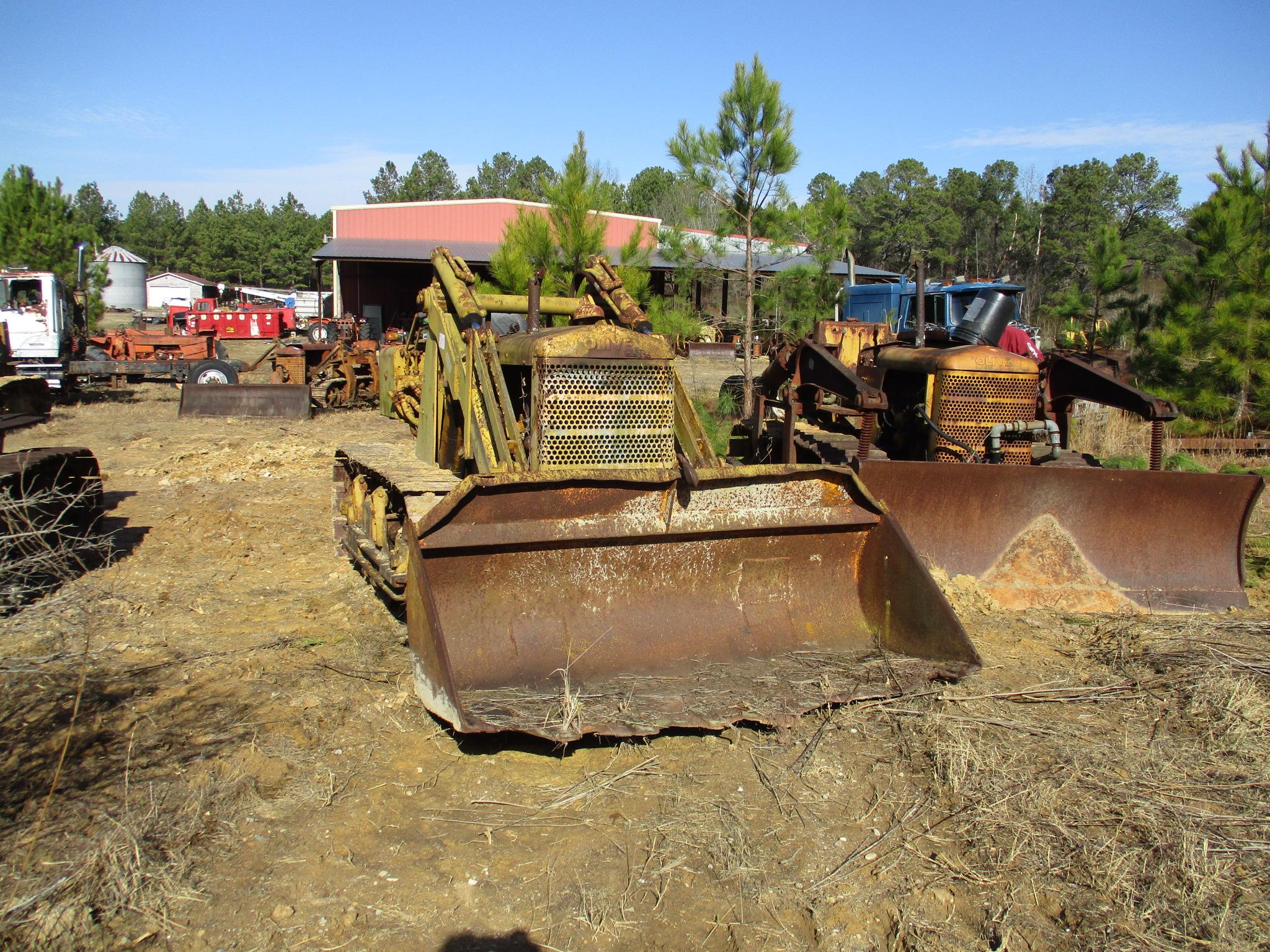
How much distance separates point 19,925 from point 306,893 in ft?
2.36

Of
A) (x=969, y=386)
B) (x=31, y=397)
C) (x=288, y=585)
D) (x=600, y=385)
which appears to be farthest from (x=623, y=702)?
(x=31, y=397)

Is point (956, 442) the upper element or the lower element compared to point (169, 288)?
lower

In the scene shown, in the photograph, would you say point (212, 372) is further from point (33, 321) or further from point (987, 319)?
point (987, 319)

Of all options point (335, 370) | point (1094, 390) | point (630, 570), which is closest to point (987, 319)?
point (1094, 390)

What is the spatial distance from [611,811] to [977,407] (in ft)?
13.9

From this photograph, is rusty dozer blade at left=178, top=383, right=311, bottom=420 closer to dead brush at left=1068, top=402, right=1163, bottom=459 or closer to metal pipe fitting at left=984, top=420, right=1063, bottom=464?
dead brush at left=1068, top=402, right=1163, bottom=459

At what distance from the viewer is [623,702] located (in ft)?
12.5

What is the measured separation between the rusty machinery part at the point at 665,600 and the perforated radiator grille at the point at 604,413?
0.46 metres

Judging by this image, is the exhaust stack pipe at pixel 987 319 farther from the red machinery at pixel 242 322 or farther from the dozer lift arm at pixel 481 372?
the red machinery at pixel 242 322

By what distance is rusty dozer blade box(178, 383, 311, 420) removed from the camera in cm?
1464

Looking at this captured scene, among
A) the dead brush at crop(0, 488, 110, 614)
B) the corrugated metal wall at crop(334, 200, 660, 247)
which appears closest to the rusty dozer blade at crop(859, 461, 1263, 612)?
the dead brush at crop(0, 488, 110, 614)

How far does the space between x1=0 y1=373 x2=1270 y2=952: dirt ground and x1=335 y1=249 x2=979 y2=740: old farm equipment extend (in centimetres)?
22

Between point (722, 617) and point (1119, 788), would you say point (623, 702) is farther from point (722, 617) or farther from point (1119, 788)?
point (1119, 788)

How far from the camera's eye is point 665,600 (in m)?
4.41
